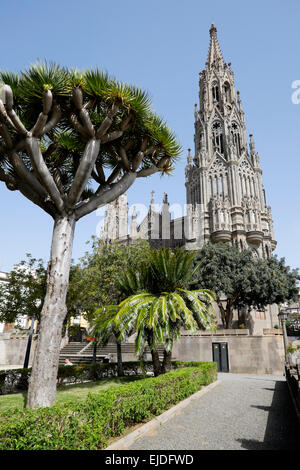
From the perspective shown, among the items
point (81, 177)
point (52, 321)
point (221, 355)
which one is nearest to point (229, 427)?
point (52, 321)

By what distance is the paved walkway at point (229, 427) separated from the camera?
5.74 metres

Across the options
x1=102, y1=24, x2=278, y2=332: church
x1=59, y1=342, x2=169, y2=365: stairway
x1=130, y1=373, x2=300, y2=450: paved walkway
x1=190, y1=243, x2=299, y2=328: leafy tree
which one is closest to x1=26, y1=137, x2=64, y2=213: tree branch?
x1=130, y1=373, x2=300, y2=450: paved walkway

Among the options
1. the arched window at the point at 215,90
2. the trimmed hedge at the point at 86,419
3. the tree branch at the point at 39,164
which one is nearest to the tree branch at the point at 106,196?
the tree branch at the point at 39,164

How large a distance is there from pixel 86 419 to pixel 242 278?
26333mm

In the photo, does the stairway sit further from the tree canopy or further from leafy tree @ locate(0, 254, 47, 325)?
the tree canopy

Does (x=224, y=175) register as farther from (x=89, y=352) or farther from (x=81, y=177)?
(x=81, y=177)

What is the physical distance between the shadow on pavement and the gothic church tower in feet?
108

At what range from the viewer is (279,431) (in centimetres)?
661

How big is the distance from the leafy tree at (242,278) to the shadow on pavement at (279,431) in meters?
19.5

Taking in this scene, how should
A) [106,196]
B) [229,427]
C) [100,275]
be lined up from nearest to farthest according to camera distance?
[229,427] < [106,196] < [100,275]

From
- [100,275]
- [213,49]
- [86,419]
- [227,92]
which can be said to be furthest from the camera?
[213,49]
